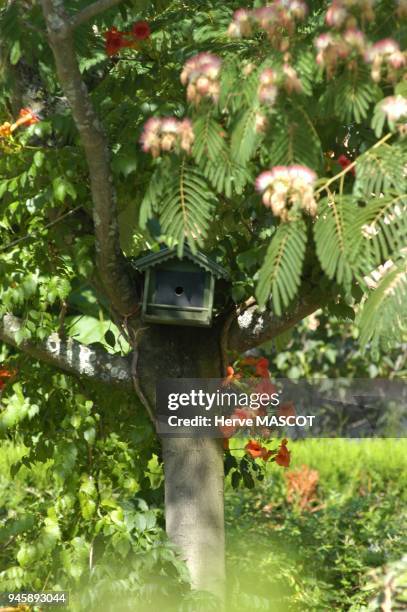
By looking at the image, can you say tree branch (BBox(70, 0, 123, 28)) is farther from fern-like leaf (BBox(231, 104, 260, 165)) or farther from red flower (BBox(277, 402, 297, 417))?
red flower (BBox(277, 402, 297, 417))

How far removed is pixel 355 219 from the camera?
2705 mm

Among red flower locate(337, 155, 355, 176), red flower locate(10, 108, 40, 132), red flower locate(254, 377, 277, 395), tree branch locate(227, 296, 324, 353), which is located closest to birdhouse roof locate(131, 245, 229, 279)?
tree branch locate(227, 296, 324, 353)

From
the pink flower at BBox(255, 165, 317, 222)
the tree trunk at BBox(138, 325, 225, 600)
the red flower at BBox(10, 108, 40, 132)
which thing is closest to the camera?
the pink flower at BBox(255, 165, 317, 222)

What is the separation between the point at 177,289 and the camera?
4191mm

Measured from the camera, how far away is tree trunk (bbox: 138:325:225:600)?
4.21 m

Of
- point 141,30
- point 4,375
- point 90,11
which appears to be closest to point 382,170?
point 90,11

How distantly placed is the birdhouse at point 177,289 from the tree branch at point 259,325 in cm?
18

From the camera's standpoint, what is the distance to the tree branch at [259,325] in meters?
4.06

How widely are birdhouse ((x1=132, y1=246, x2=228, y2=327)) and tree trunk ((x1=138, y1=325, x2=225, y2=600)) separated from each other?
0.16 m

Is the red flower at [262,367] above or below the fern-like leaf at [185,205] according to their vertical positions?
below

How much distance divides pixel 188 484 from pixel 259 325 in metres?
0.70

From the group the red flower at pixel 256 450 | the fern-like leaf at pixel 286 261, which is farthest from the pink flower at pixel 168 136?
the red flower at pixel 256 450

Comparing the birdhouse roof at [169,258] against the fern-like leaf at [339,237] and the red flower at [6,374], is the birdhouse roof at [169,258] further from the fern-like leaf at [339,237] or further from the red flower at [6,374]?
the fern-like leaf at [339,237]

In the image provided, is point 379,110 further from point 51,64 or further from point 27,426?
point 27,426
